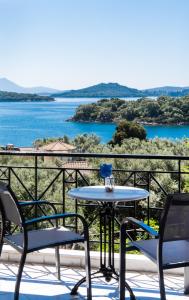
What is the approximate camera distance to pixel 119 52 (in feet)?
109

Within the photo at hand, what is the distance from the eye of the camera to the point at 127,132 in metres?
27.2

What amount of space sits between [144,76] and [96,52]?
4113 millimetres

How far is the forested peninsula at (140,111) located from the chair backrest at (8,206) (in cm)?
1678

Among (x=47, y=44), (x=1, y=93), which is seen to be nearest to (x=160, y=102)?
(x=1, y=93)

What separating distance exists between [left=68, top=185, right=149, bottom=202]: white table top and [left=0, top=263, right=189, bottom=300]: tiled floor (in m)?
0.66

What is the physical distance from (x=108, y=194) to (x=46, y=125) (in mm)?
31918

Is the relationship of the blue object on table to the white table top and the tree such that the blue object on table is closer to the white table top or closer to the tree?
the white table top

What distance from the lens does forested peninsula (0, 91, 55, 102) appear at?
891 inches

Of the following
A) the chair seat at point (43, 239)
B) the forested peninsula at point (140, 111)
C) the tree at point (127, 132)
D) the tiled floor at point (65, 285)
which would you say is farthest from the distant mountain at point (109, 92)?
the chair seat at point (43, 239)

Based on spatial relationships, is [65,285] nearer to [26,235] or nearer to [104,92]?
[26,235]

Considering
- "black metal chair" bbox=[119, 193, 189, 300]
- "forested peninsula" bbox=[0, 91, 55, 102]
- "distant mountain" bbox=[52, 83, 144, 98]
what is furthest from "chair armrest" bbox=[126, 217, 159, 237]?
"forested peninsula" bbox=[0, 91, 55, 102]

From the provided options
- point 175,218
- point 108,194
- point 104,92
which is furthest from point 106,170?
point 104,92

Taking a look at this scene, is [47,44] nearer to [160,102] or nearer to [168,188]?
[160,102]

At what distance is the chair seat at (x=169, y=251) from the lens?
238 cm
